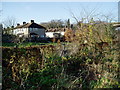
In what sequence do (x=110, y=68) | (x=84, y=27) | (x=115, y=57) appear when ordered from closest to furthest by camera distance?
(x=110, y=68) → (x=115, y=57) → (x=84, y=27)

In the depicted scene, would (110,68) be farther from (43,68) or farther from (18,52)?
(18,52)

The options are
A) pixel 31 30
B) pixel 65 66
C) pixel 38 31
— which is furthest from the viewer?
pixel 38 31

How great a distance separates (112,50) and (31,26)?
42.7 metres

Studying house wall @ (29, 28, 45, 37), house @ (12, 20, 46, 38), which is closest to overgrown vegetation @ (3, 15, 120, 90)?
house @ (12, 20, 46, 38)

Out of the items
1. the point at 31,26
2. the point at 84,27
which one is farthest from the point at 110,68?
the point at 31,26

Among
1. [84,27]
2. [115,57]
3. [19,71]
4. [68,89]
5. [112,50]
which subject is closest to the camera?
[68,89]

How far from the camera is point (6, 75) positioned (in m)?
4.73

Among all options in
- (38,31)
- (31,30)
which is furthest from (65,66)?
(38,31)

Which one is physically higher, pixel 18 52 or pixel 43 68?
pixel 18 52

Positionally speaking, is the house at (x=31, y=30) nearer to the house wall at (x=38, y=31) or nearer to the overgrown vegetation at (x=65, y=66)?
the house wall at (x=38, y=31)

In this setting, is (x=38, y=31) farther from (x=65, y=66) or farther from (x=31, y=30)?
(x=65, y=66)

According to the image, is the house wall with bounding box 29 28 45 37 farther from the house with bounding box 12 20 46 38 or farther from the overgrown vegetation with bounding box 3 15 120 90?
the overgrown vegetation with bounding box 3 15 120 90

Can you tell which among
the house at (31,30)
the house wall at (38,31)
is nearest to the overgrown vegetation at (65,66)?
the house at (31,30)

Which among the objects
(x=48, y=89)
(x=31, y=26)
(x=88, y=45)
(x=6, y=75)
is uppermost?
(x=31, y=26)
